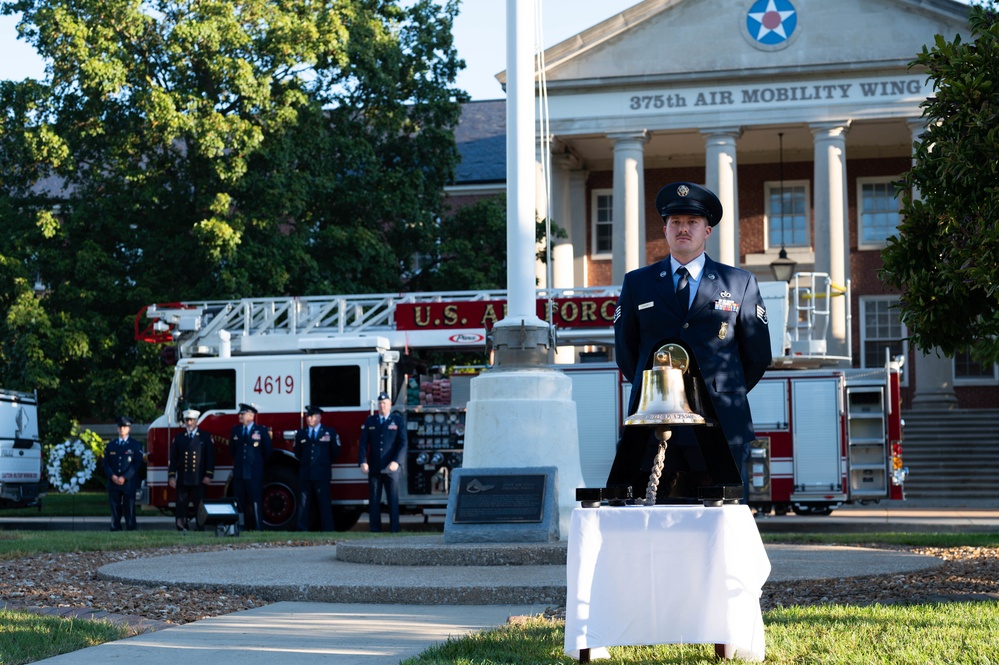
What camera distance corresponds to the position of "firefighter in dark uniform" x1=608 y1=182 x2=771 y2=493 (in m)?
5.73

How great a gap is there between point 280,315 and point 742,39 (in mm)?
17129

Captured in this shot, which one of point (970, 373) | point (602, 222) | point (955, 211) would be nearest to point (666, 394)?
point (955, 211)

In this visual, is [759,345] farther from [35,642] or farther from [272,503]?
[272,503]

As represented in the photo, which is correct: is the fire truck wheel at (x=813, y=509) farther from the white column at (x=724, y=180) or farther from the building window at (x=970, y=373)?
the building window at (x=970, y=373)

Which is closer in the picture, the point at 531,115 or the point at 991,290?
the point at 991,290

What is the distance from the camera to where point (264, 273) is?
25.2 m

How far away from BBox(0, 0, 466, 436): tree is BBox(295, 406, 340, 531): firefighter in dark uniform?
20.2ft

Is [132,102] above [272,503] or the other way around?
above

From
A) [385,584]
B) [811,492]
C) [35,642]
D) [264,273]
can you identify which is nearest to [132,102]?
[264,273]

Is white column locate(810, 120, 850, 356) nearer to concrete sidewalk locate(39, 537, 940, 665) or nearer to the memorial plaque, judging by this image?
concrete sidewalk locate(39, 537, 940, 665)

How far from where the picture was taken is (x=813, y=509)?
2198 centimetres

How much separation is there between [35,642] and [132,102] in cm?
2022

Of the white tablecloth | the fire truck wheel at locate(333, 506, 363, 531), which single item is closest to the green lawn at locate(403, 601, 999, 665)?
the white tablecloth

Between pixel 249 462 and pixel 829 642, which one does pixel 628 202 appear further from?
pixel 829 642
